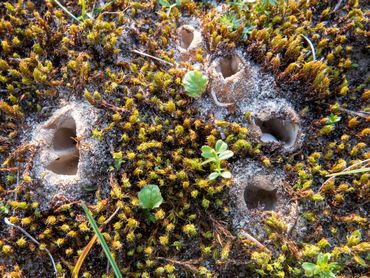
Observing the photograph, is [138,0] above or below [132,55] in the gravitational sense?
above

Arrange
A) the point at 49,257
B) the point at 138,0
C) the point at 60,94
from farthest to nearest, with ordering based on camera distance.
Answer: the point at 138,0 < the point at 60,94 < the point at 49,257

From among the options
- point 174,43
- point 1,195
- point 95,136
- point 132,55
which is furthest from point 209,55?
point 1,195

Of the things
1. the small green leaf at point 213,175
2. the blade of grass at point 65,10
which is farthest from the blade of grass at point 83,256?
the blade of grass at point 65,10

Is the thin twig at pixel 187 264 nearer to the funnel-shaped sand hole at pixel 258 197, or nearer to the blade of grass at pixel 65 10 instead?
the funnel-shaped sand hole at pixel 258 197

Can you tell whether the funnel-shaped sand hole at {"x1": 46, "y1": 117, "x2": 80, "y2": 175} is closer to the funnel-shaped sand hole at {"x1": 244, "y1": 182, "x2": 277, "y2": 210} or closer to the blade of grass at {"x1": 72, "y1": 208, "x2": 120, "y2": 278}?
the blade of grass at {"x1": 72, "y1": 208, "x2": 120, "y2": 278}

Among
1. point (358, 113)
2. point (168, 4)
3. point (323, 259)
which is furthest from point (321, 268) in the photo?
point (168, 4)

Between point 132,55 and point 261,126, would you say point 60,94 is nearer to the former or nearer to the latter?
point 132,55

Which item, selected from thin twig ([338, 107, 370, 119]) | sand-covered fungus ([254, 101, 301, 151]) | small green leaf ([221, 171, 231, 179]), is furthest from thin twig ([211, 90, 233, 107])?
thin twig ([338, 107, 370, 119])
